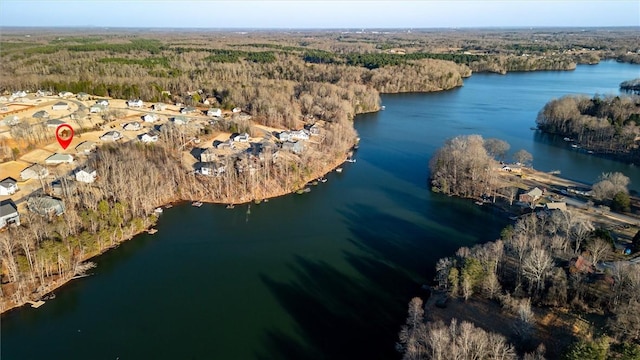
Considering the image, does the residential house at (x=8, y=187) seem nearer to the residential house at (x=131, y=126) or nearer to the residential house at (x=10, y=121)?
the residential house at (x=131, y=126)

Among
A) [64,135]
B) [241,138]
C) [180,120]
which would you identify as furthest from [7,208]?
[180,120]

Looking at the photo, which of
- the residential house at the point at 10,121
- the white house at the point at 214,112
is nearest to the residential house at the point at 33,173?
the residential house at the point at 10,121

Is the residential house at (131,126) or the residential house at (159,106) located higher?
the residential house at (159,106)

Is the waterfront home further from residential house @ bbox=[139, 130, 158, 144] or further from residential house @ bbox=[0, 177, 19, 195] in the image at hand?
residential house @ bbox=[0, 177, 19, 195]

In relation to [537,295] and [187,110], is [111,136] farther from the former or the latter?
[537,295]

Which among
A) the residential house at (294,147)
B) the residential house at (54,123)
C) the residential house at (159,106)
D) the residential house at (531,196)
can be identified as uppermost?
the residential house at (159,106)
